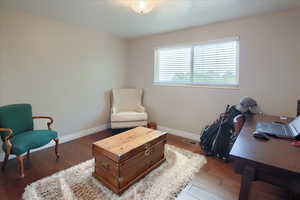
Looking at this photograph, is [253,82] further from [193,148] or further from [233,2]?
[193,148]

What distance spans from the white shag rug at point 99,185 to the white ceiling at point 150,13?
2.22m

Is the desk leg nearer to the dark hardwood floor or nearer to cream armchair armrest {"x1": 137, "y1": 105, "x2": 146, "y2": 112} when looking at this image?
the dark hardwood floor

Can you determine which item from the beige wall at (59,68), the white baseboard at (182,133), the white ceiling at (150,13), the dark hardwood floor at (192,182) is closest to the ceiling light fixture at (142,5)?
the white ceiling at (150,13)

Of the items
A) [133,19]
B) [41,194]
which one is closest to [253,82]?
[133,19]

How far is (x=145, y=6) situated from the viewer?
6.89ft

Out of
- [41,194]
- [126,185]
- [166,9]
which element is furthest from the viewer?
[166,9]

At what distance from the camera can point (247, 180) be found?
0.95 metres

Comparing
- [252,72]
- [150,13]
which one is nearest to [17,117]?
[150,13]

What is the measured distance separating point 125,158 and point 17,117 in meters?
1.76

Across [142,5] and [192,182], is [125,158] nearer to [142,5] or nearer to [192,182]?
[192,182]

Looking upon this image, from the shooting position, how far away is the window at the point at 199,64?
9.24 ft

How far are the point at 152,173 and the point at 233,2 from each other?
2455mm

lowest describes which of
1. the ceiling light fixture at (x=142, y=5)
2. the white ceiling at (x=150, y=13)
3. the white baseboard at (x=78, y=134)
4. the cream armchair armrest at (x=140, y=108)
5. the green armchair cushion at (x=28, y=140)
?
the white baseboard at (x=78, y=134)

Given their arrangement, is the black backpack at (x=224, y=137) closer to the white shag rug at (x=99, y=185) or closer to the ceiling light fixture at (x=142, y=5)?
the white shag rug at (x=99, y=185)
